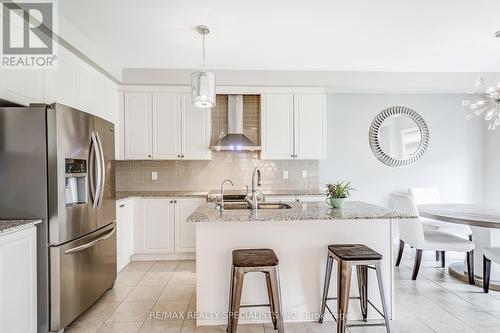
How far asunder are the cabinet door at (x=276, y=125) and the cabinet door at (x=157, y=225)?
159 cm

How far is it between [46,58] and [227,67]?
2132 millimetres

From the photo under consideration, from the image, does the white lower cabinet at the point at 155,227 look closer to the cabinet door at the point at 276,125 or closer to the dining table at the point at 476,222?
the cabinet door at the point at 276,125

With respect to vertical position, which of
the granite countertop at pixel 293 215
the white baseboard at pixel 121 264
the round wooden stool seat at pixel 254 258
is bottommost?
the white baseboard at pixel 121 264

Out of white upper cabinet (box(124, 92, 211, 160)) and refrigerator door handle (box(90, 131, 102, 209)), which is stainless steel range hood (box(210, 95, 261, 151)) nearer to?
white upper cabinet (box(124, 92, 211, 160))

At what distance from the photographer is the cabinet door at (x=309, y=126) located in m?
4.05

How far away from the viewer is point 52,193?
1.98 m

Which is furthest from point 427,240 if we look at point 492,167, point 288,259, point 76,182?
point 76,182

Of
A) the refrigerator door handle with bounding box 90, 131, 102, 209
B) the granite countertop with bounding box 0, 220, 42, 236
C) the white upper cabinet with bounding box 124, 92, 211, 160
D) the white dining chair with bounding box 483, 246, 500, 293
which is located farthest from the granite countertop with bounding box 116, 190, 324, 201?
the white dining chair with bounding box 483, 246, 500, 293

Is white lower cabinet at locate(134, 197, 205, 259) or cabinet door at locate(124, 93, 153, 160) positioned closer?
white lower cabinet at locate(134, 197, 205, 259)

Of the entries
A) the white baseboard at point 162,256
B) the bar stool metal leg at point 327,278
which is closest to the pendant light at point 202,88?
the bar stool metal leg at point 327,278

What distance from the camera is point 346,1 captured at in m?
2.28

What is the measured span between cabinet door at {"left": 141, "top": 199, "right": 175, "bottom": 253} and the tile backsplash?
546 millimetres

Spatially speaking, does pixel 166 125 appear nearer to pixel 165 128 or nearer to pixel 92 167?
pixel 165 128

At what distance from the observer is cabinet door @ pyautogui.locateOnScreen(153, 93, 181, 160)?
12.9 ft
